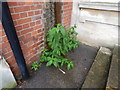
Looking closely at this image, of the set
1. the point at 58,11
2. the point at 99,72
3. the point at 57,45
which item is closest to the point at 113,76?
the point at 99,72

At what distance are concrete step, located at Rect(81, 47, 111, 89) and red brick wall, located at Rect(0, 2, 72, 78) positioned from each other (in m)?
1.09

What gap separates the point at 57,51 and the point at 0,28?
0.97 m

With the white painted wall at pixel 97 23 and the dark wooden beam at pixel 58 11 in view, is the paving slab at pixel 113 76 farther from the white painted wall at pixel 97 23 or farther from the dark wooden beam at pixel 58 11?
the dark wooden beam at pixel 58 11

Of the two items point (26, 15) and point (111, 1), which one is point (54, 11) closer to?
point (26, 15)

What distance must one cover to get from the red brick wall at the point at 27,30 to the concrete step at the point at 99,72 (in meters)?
1.09

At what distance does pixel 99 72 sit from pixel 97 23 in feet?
4.25

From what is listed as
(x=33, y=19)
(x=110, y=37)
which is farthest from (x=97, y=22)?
(x=33, y=19)

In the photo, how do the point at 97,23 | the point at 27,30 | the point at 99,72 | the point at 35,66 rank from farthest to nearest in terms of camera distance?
the point at 97,23 < the point at 35,66 < the point at 99,72 < the point at 27,30

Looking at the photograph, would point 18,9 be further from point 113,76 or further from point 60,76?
point 113,76

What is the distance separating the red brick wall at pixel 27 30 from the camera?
1214 millimetres

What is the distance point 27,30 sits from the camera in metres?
1.46

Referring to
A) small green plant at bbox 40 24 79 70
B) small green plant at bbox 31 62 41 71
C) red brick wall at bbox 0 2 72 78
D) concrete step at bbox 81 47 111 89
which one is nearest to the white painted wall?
concrete step at bbox 81 47 111 89

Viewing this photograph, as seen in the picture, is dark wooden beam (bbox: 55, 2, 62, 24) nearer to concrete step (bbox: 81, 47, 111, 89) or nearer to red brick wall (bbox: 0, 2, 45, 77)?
red brick wall (bbox: 0, 2, 45, 77)

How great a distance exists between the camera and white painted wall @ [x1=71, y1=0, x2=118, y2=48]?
204 cm
